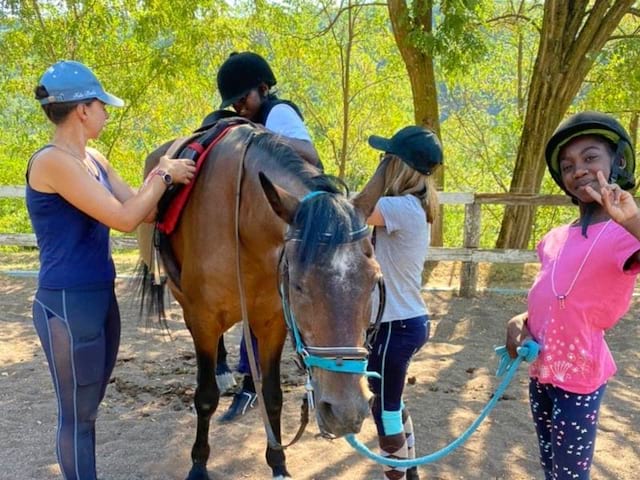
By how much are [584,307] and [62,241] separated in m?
1.90

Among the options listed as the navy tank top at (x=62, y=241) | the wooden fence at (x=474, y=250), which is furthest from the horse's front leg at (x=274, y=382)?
the wooden fence at (x=474, y=250)

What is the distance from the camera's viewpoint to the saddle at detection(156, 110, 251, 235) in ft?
9.66

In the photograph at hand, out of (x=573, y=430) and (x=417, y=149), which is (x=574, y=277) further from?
(x=417, y=149)

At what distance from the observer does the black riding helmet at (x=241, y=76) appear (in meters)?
3.71

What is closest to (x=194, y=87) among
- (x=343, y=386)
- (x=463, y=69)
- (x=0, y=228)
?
(x=463, y=69)

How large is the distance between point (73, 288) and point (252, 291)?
802mm

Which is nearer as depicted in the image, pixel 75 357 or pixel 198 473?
pixel 75 357

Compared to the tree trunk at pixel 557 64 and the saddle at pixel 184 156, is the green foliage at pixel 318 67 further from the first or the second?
the saddle at pixel 184 156

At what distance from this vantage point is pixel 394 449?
2510 mm

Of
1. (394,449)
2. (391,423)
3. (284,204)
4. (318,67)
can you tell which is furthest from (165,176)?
(318,67)

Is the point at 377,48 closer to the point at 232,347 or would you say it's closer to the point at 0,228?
the point at 232,347

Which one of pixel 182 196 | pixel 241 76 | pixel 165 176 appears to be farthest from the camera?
pixel 241 76

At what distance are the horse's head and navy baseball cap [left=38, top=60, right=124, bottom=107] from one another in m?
0.87

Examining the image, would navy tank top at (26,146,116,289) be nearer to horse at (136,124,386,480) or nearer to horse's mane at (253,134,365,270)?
horse at (136,124,386,480)
